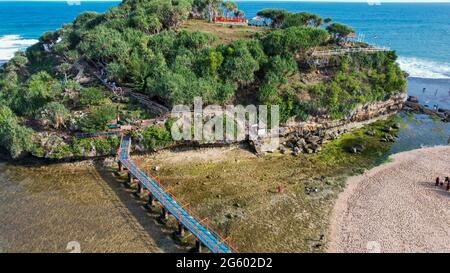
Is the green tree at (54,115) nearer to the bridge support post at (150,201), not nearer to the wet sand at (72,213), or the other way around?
the wet sand at (72,213)

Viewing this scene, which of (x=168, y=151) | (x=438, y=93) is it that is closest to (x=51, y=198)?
(x=168, y=151)

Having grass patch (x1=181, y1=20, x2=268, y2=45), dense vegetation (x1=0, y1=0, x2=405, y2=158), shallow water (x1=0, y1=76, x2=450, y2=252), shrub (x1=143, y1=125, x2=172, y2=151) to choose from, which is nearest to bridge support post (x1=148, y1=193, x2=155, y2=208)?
shallow water (x1=0, y1=76, x2=450, y2=252)

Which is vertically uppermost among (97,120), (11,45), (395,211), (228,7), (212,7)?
(228,7)

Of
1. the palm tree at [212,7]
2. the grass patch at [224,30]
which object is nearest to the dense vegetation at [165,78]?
the grass patch at [224,30]

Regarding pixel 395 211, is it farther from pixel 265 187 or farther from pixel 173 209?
pixel 173 209

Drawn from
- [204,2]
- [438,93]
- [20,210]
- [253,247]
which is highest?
[204,2]

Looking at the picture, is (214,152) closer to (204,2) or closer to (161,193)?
(161,193)

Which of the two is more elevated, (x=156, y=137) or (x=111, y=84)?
(x=111, y=84)

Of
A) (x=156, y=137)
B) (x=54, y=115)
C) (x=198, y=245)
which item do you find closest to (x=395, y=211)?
(x=198, y=245)
